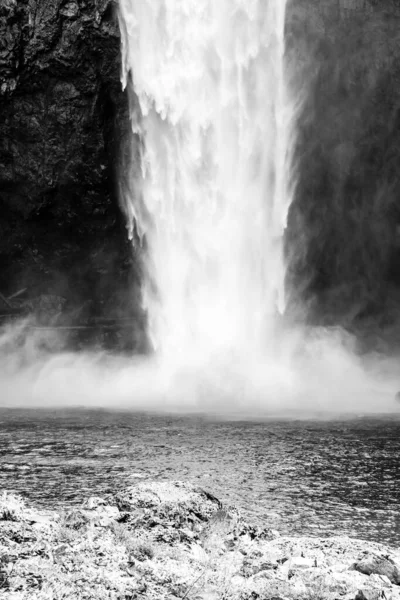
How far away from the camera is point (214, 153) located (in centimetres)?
2906

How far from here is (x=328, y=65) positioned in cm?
3066

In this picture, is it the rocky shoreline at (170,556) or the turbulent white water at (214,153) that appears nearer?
the rocky shoreline at (170,556)

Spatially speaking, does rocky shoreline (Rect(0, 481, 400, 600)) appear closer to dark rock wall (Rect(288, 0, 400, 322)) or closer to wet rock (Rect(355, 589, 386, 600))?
wet rock (Rect(355, 589, 386, 600))

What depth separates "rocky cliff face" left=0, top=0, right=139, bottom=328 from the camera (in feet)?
92.6

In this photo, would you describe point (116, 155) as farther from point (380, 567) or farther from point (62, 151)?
point (380, 567)

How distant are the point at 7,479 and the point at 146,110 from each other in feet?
63.6

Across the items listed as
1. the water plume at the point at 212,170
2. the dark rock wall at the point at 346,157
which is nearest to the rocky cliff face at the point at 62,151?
the water plume at the point at 212,170

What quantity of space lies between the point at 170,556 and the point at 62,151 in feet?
80.2

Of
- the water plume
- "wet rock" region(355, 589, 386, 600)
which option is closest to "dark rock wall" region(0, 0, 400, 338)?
the water plume

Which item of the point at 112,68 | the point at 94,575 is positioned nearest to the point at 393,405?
the point at 112,68

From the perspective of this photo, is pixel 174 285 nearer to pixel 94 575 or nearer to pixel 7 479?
pixel 7 479

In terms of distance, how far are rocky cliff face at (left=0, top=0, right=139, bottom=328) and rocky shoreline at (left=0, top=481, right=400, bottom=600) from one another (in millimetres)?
22566

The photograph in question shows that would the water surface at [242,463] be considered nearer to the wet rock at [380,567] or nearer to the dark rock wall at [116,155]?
the wet rock at [380,567]

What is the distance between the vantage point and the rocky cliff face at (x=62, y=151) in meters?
28.2
